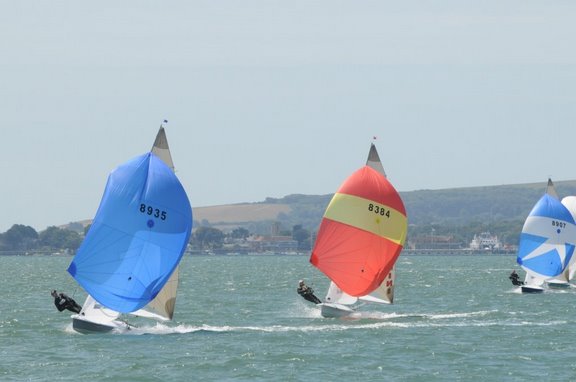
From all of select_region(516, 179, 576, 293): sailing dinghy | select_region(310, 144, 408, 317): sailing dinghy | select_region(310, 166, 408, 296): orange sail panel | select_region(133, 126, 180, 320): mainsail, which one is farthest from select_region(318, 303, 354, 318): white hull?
select_region(516, 179, 576, 293): sailing dinghy

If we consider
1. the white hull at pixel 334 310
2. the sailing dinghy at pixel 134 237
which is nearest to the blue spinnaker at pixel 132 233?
the sailing dinghy at pixel 134 237

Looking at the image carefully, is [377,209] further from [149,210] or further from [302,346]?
[149,210]

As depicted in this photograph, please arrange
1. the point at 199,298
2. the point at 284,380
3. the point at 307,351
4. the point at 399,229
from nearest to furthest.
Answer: the point at 284,380, the point at 307,351, the point at 399,229, the point at 199,298

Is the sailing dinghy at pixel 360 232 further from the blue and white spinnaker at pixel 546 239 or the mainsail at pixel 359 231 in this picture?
the blue and white spinnaker at pixel 546 239

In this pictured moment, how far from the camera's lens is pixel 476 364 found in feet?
139

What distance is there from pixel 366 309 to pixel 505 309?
7.51 meters

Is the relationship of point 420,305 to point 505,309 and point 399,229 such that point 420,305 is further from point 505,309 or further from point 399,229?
point 399,229

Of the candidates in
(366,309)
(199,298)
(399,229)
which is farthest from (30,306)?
(399,229)

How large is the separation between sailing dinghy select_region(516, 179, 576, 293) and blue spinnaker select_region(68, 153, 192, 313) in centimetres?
3845

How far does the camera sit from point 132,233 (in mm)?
46750

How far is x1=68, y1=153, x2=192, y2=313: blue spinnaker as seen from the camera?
46594 mm

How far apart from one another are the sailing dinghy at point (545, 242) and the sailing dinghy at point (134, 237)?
126ft

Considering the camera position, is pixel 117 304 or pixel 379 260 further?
pixel 379 260

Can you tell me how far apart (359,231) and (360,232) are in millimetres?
58
